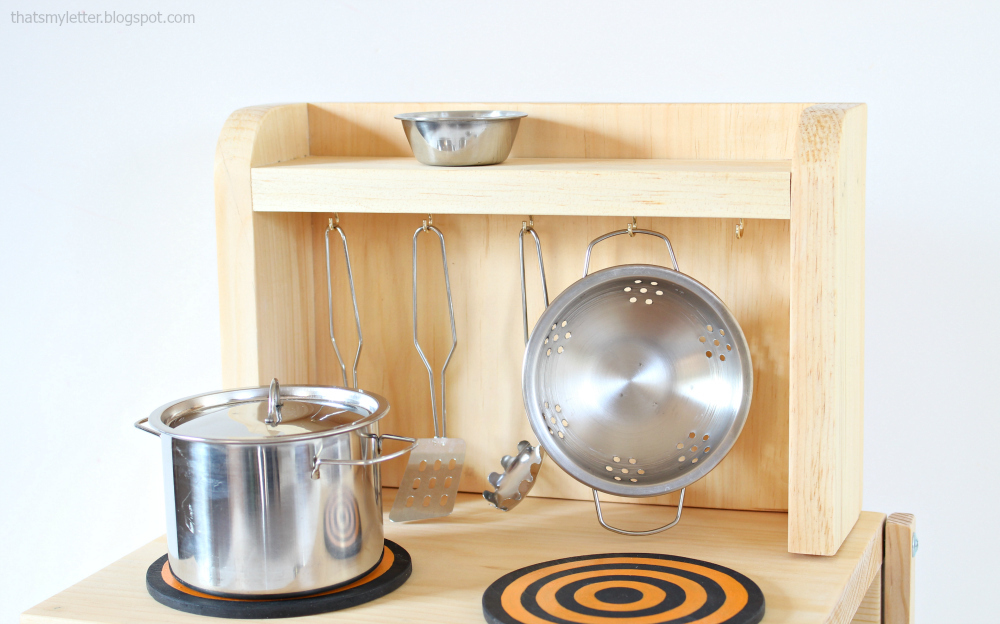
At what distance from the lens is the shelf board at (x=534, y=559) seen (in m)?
0.76

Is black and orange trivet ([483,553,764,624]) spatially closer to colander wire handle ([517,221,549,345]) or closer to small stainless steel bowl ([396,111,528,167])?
colander wire handle ([517,221,549,345])

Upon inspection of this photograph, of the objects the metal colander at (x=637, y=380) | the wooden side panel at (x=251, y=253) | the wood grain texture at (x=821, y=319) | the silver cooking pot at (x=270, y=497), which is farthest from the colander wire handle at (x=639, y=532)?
the wooden side panel at (x=251, y=253)

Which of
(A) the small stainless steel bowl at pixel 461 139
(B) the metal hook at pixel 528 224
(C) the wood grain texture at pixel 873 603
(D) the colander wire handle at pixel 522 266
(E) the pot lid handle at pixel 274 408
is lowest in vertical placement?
(C) the wood grain texture at pixel 873 603

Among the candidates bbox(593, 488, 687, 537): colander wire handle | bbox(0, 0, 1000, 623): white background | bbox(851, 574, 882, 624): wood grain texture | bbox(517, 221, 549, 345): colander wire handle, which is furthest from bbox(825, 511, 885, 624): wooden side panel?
bbox(517, 221, 549, 345): colander wire handle

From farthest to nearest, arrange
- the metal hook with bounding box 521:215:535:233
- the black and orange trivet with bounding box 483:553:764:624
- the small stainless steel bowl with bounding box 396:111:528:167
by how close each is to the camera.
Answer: the metal hook with bounding box 521:215:535:233
the small stainless steel bowl with bounding box 396:111:528:167
the black and orange trivet with bounding box 483:553:764:624

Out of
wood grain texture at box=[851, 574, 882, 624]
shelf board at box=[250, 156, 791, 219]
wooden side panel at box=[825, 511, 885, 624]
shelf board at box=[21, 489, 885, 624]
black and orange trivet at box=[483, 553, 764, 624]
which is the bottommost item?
wood grain texture at box=[851, 574, 882, 624]

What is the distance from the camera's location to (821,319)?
80cm

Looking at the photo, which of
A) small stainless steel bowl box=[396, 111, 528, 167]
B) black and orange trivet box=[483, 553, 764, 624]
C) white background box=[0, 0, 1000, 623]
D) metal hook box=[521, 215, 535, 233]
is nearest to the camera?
black and orange trivet box=[483, 553, 764, 624]

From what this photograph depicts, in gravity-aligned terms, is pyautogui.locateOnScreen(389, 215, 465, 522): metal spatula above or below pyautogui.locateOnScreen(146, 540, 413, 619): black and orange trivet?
above

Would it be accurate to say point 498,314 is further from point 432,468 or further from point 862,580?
point 862,580

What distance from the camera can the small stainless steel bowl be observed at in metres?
0.88

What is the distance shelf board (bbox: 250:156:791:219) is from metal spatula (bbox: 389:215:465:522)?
0.41 feet

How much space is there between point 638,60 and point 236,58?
0.50 meters

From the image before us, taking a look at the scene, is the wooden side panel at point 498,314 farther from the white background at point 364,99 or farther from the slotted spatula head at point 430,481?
the white background at point 364,99
